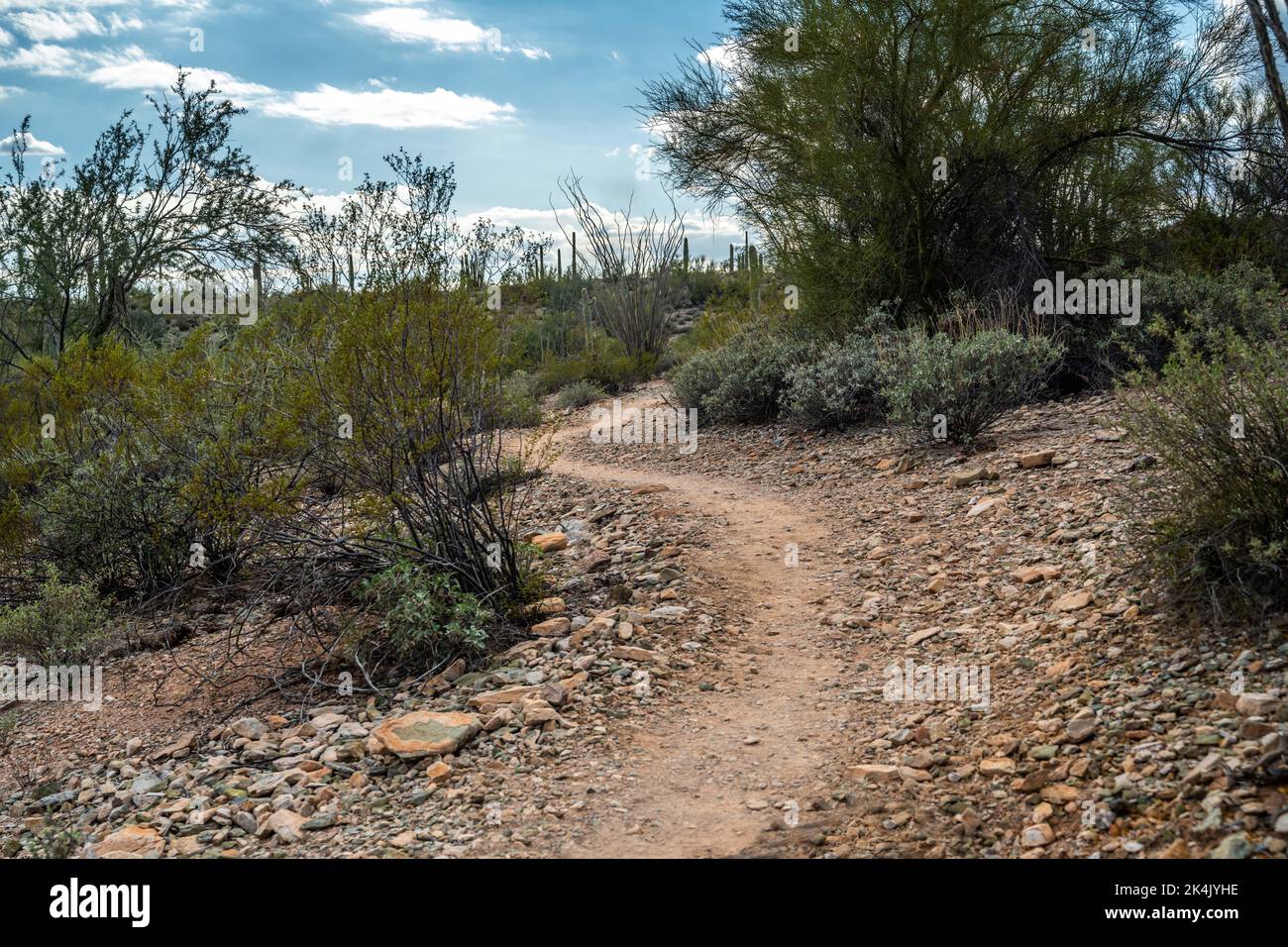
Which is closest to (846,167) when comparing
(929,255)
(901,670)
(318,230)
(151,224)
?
(929,255)

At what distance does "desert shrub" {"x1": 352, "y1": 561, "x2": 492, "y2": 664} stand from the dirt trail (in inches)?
47.3

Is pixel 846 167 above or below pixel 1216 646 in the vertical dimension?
above

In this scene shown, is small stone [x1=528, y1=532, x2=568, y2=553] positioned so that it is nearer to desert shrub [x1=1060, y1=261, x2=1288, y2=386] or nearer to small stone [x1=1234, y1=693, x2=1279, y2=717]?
small stone [x1=1234, y1=693, x2=1279, y2=717]

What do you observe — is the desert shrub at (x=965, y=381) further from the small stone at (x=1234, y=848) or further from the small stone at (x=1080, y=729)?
the small stone at (x=1234, y=848)

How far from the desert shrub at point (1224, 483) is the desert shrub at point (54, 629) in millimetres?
6017

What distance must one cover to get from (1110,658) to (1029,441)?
3942mm

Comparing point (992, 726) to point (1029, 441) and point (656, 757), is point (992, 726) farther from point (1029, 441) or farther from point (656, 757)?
point (1029, 441)

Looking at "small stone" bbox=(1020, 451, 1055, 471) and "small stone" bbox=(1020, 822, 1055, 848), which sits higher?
"small stone" bbox=(1020, 451, 1055, 471)

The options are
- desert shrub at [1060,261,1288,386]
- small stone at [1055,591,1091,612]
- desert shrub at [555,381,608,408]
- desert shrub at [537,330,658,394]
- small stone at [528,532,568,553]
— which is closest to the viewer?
small stone at [1055,591,1091,612]

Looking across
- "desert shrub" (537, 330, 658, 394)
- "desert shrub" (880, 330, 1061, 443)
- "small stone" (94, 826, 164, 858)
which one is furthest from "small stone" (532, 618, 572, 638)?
"desert shrub" (537, 330, 658, 394)

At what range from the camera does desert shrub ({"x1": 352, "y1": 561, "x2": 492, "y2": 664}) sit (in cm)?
486

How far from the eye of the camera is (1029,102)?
35.1 feet

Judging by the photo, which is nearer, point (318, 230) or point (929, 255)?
point (318, 230)

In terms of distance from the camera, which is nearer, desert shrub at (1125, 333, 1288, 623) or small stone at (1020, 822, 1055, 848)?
small stone at (1020, 822, 1055, 848)
